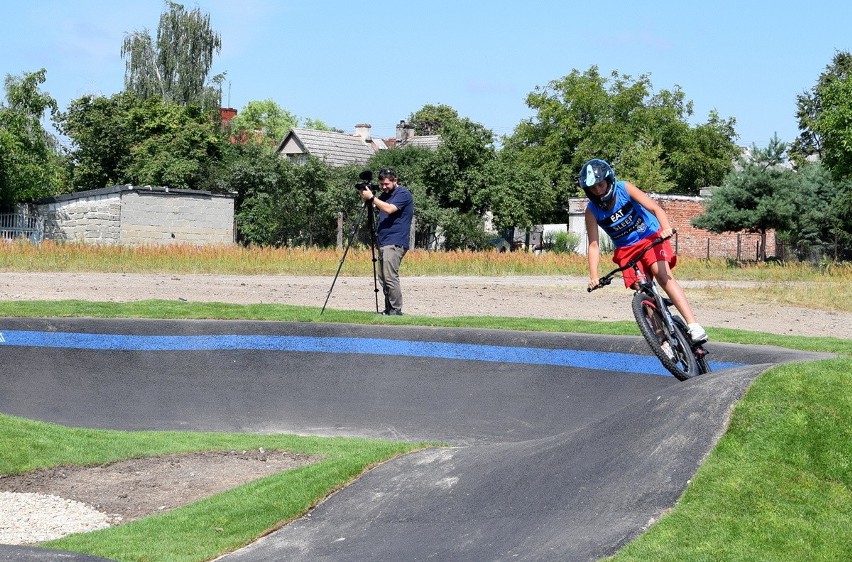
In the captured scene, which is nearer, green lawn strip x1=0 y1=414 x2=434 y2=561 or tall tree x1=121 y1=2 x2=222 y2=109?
green lawn strip x1=0 y1=414 x2=434 y2=561

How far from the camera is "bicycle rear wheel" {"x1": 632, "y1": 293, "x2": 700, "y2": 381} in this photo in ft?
26.6

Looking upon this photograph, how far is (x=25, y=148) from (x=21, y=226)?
5.40 meters

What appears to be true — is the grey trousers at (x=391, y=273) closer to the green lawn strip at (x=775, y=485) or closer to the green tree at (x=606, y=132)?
the green lawn strip at (x=775, y=485)

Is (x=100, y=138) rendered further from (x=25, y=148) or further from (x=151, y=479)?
(x=151, y=479)

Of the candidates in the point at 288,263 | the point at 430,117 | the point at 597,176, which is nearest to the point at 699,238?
the point at 288,263

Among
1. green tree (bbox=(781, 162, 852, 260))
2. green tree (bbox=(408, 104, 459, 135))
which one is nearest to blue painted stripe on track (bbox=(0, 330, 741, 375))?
green tree (bbox=(781, 162, 852, 260))

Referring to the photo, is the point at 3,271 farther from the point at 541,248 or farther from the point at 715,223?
the point at 541,248

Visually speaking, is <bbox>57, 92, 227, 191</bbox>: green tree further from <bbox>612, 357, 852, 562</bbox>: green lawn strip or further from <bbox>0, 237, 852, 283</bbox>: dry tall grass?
<bbox>612, 357, 852, 562</bbox>: green lawn strip

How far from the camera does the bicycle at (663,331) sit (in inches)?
320

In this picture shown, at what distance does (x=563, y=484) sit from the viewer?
5770mm

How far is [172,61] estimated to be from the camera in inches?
2635

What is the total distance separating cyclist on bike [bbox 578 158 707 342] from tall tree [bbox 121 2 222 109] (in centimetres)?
6111

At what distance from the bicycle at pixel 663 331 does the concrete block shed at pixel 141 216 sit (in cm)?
2888

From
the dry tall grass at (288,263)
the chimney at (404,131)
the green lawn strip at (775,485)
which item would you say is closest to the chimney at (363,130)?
the chimney at (404,131)
